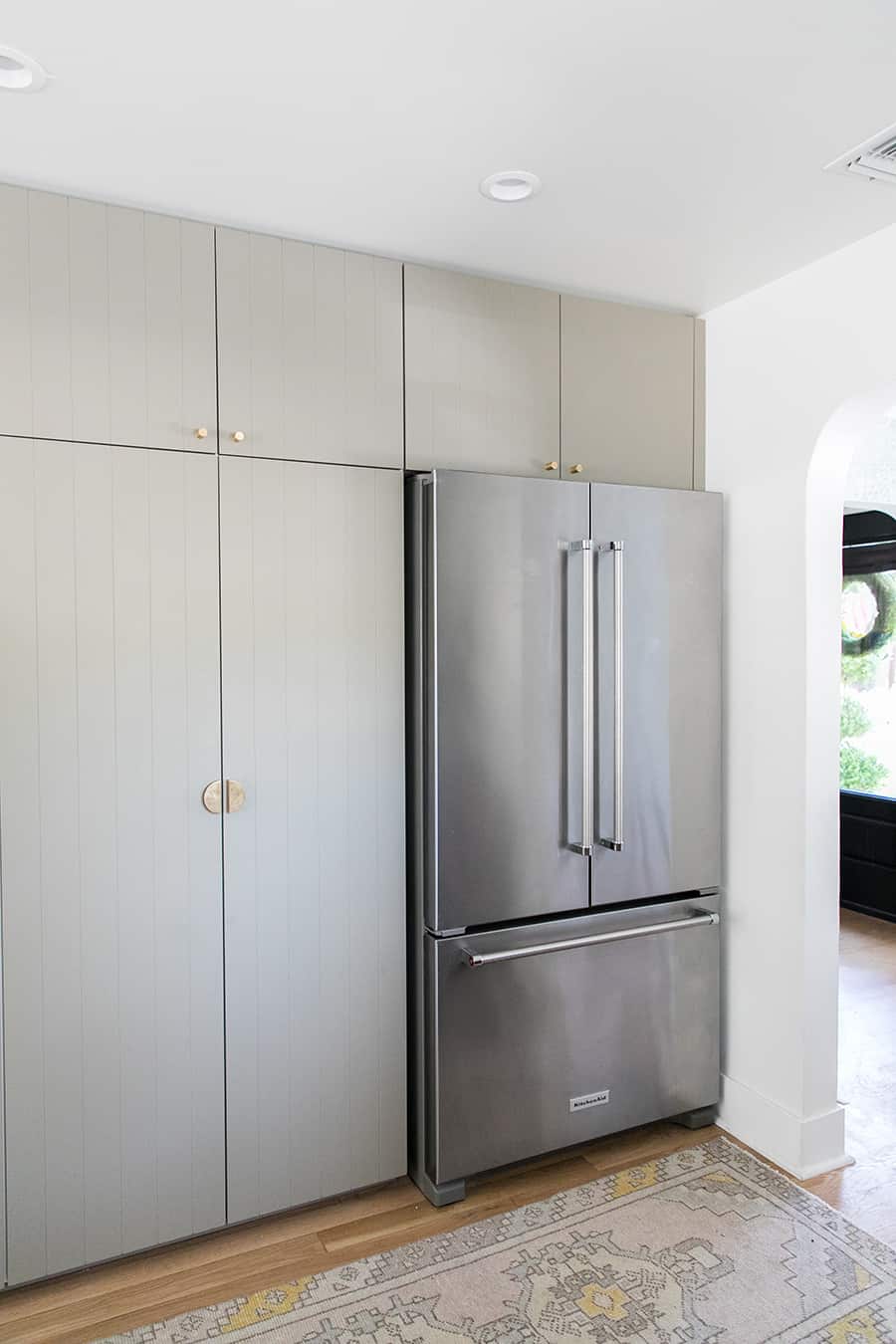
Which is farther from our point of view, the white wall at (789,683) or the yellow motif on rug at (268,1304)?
the white wall at (789,683)

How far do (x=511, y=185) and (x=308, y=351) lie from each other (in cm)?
64

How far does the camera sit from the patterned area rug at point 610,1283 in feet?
6.76

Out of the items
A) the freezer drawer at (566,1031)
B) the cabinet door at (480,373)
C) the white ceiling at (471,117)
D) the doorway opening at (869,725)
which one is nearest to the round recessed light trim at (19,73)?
the white ceiling at (471,117)

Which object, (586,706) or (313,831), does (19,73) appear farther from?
(586,706)

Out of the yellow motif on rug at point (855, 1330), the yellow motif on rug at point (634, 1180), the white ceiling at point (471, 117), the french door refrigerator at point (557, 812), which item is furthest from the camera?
the yellow motif on rug at point (634, 1180)

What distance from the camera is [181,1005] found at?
7.52ft

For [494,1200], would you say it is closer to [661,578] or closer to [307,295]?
[661,578]

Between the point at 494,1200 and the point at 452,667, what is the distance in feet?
4.76

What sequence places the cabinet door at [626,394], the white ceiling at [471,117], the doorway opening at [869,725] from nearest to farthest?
the white ceiling at [471,117]
the cabinet door at [626,394]
the doorway opening at [869,725]

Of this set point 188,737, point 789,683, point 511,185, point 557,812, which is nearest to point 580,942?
point 557,812

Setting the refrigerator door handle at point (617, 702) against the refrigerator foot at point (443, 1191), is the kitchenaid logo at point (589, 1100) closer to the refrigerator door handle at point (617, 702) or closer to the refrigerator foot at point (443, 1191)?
the refrigerator foot at point (443, 1191)

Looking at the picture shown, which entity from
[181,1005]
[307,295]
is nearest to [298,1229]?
[181,1005]

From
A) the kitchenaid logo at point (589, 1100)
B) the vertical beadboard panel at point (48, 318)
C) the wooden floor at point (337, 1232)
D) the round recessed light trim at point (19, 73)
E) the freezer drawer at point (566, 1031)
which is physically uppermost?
the round recessed light trim at point (19, 73)

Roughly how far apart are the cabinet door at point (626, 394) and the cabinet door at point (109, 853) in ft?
3.67
